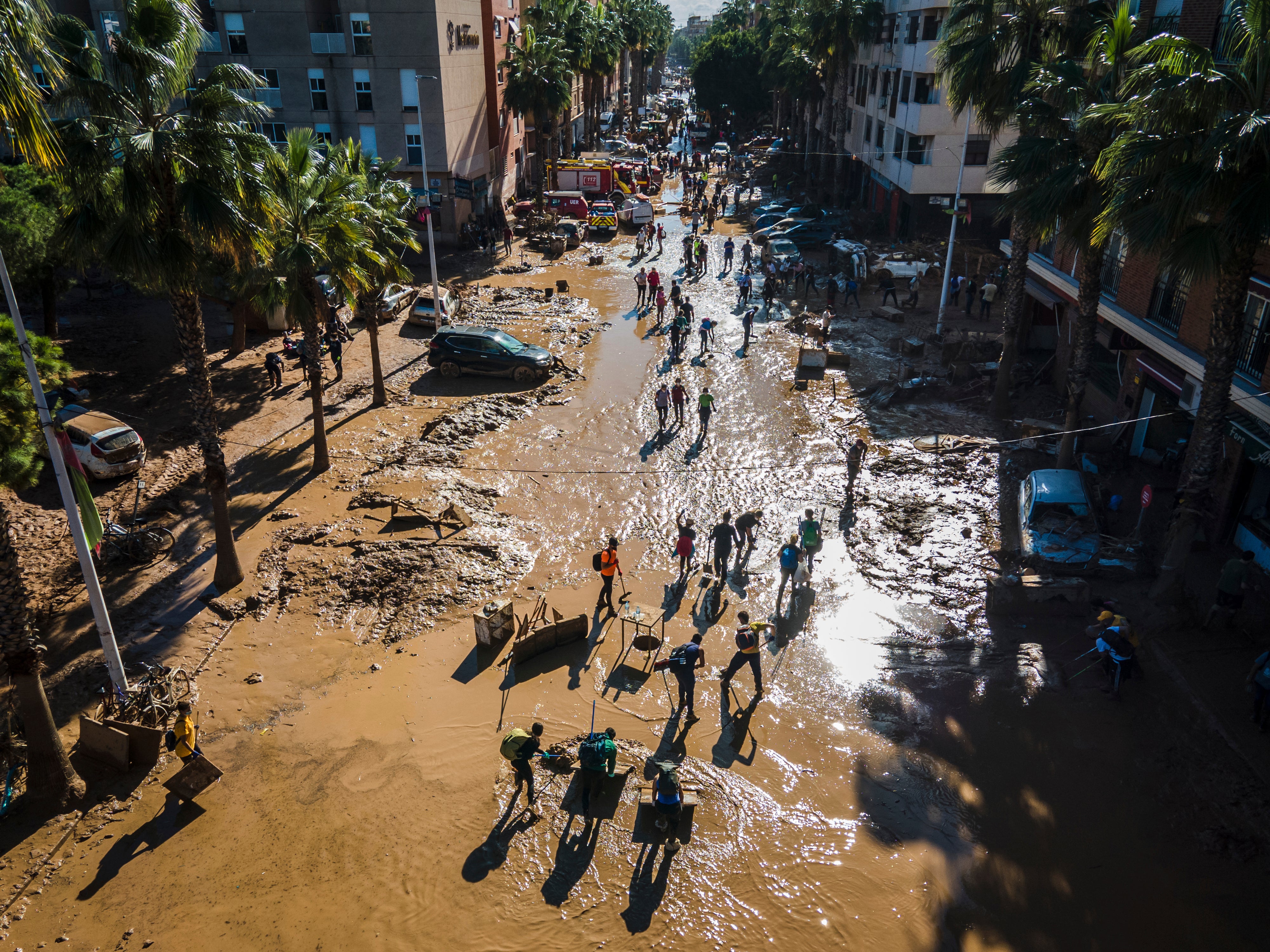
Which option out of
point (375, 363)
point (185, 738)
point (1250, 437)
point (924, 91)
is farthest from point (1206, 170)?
point (924, 91)

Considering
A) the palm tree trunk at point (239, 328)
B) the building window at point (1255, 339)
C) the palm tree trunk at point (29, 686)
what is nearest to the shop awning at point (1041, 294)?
the building window at point (1255, 339)

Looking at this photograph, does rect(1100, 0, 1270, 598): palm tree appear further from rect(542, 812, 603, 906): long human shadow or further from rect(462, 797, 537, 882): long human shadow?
rect(462, 797, 537, 882): long human shadow

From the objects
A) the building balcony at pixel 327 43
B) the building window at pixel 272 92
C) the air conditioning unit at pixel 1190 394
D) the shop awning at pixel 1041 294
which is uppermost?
the building balcony at pixel 327 43

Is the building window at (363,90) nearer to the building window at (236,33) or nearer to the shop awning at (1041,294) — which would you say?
the building window at (236,33)

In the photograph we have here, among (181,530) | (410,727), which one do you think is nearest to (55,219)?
(181,530)

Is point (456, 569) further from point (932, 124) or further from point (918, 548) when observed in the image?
point (932, 124)

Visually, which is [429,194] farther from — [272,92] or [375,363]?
[272,92]
